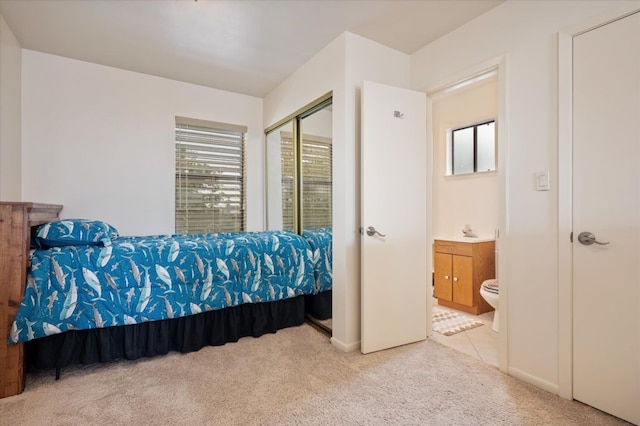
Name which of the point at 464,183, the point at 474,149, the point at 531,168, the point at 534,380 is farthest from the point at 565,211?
the point at 474,149

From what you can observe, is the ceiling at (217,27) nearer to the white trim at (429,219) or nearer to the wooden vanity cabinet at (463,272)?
the white trim at (429,219)

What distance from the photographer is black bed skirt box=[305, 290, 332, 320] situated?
3002 mm

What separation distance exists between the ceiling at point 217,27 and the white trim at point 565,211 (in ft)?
2.11

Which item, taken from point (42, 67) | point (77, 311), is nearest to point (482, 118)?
point (77, 311)

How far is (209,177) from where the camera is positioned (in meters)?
3.72

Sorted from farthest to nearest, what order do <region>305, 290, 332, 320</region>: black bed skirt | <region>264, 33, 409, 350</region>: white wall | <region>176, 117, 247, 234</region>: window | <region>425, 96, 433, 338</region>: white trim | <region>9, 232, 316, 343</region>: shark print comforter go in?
<region>176, 117, 247, 234</region>: window
<region>305, 290, 332, 320</region>: black bed skirt
<region>425, 96, 433, 338</region>: white trim
<region>264, 33, 409, 350</region>: white wall
<region>9, 232, 316, 343</region>: shark print comforter

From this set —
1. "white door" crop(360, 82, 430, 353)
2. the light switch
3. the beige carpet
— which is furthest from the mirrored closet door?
the light switch

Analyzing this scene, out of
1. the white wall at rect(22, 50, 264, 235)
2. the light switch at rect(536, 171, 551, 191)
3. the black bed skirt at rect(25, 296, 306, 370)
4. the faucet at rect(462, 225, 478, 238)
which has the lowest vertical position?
the black bed skirt at rect(25, 296, 306, 370)

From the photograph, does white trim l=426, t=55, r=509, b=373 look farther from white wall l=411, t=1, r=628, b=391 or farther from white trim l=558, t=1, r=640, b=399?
white trim l=558, t=1, r=640, b=399

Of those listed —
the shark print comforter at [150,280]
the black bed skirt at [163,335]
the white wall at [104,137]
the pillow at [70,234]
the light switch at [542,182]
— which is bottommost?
the black bed skirt at [163,335]

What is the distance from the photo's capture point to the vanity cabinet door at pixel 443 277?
3.51m

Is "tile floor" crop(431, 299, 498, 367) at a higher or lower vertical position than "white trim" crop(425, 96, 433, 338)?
lower

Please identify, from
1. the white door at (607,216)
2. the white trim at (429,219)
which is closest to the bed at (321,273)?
the white trim at (429,219)

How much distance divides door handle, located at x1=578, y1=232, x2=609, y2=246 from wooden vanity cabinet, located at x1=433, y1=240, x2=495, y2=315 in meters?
1.58
